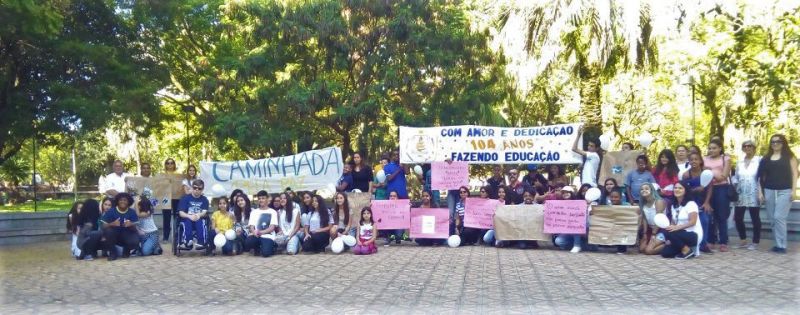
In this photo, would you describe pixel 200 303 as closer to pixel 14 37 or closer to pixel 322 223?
pixel 322 223

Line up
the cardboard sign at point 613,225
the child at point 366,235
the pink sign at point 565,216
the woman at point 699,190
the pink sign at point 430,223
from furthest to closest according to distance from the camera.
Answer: the pink sign at point 430,223 → the pink sign at point 565,216 → the child at point 366,235 → the cardboard sign at point 613,225 → the woman at point 699,190

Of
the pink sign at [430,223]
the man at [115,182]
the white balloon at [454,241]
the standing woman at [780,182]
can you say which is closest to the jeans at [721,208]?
the standing woman at [780,182]

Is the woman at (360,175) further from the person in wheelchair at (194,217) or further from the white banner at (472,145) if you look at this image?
the person in wheelchair at (194,217)

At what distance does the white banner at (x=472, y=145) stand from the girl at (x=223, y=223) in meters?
3.65

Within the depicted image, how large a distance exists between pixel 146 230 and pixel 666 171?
27.8ft

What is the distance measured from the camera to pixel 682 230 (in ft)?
36.9

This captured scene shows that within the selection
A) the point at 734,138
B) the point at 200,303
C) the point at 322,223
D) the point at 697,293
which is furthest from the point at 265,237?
the point at 734,138

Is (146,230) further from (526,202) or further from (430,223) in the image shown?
(526,202)

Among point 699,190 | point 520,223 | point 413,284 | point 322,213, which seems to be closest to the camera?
point 413,284

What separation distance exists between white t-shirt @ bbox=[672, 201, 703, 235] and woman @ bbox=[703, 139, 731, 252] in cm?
81

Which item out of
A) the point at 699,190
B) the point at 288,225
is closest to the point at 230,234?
the point at 288,225

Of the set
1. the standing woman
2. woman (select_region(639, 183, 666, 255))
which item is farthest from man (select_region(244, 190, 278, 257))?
the standing woman

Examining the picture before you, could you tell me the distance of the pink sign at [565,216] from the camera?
41.5 ft

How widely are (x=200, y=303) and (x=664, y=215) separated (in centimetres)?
691
